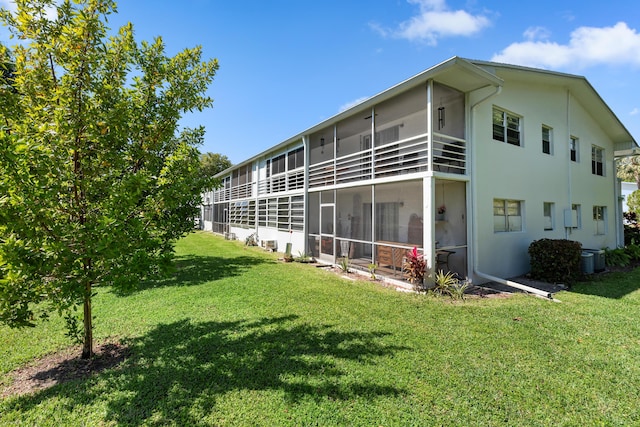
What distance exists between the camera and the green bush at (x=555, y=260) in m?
8.63

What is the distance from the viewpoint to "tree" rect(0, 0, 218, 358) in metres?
2.93

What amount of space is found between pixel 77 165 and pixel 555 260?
1154 cm

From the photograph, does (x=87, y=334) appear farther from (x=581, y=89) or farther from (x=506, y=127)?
(x=581, y=89)

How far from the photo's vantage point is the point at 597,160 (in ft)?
47.1

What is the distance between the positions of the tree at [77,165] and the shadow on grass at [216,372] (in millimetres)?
1074

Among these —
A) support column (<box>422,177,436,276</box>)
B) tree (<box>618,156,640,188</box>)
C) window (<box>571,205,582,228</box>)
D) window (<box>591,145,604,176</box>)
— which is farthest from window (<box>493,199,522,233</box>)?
tree (<box>618,156,640,188</box>)

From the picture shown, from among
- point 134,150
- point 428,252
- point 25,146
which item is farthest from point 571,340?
point 25,146

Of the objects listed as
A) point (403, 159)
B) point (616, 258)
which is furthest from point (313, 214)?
point (616, 258)

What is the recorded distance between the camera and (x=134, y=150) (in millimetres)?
4102

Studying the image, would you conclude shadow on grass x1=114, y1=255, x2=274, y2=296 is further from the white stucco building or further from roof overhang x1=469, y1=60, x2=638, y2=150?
roof overhang x1=469, y1=60, x2=638, y2=150

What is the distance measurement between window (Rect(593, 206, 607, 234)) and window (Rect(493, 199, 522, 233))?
25.0 feet

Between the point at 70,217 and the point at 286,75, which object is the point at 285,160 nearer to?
the point at 286,75

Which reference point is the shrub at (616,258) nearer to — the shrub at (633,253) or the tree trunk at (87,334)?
the shrub at (633,253)

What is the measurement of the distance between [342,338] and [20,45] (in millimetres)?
5874
